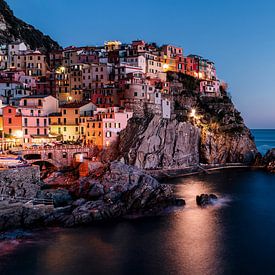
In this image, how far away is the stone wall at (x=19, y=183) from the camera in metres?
42.8

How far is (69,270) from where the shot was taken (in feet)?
97.3

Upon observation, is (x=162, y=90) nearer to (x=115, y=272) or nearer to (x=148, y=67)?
(x=148, y=67)

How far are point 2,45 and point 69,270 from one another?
251ft

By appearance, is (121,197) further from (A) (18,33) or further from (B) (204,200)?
(A) (18,33)

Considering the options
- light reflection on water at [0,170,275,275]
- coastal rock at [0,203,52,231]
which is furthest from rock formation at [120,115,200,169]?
coastal rock at [0,203,52,231]

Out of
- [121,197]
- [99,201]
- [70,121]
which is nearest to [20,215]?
[99,201]

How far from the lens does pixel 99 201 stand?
43.2 meters

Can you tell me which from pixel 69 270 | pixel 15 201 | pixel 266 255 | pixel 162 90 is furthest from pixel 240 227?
pixel 162 90

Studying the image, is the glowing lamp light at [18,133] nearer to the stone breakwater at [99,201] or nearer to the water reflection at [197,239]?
the stone breakwater at [99,201]

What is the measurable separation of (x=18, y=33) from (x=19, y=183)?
76.0 m

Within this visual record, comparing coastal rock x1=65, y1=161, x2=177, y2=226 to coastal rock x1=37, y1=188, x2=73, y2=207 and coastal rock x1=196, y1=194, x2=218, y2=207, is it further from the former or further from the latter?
coastal rock x1=196, y1=194, x2=218, y2=207

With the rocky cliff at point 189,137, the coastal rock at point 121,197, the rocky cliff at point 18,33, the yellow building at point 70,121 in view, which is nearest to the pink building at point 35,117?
the yellow building at point 70,121

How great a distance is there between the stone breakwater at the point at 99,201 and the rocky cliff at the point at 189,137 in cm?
1285

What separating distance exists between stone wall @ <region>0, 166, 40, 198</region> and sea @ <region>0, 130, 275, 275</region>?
749cm
